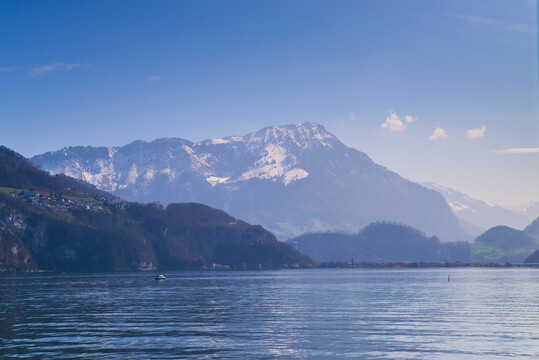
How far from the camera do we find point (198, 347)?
7444cm

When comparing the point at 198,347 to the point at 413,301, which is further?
the point at 413,301

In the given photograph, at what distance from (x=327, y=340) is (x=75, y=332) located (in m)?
37.5

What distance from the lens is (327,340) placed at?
80.0 m

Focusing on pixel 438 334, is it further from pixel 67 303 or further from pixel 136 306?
pixel 67 303

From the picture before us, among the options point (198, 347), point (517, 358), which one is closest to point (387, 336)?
point (517, 358)

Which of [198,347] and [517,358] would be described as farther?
[198,347]

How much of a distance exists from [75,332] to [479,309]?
Result: 261 ft

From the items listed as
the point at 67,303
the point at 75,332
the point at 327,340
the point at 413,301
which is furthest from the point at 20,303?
the point at 413,301

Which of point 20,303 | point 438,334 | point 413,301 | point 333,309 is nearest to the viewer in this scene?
point 438,334

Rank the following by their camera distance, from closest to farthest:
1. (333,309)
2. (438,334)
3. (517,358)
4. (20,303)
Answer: (517,358) < (438,334) < (333,309) < (20,303)

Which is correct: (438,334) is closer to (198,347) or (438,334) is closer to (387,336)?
(387,336)

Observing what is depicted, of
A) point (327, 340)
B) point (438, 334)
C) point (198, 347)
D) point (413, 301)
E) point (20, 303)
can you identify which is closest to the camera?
point (198, 347)

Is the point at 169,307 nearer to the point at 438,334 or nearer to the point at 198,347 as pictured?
the point at 198,347

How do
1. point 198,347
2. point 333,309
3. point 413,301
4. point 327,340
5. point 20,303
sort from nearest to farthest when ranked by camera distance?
1. point 198,347
2. point 327,340
3. point 333,309
4. point 20,303
5. point 413,301
